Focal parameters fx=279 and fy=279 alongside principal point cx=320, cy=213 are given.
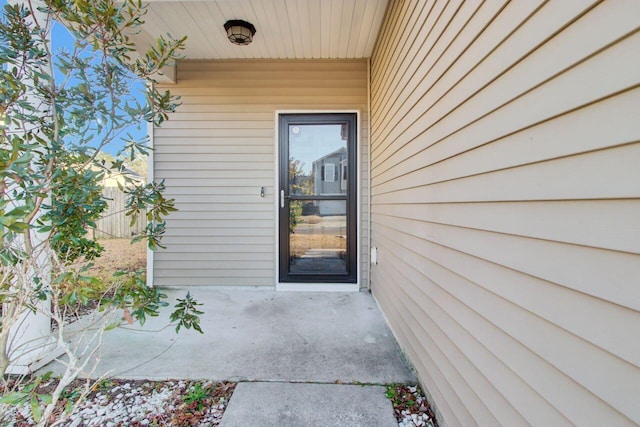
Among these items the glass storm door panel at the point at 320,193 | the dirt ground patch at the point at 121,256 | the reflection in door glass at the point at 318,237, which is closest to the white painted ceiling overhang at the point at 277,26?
the glass storm door panel at the point at 320,193

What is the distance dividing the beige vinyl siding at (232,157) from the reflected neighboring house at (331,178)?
238 millimetres

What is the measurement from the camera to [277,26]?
2.69 m

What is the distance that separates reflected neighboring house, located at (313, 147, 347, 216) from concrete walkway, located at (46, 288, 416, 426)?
113 centimetres

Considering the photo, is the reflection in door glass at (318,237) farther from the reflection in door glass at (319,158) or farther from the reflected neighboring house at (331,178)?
the reflection in door glass at (319,158)

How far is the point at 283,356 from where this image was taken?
6.33ft

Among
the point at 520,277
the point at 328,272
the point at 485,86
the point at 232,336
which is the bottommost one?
the point at 232,336

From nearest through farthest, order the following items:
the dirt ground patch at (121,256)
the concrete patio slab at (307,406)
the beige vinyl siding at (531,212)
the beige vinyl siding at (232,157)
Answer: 1. the beige vinyl siding at (531,212)
2. the concrete patio slab at (307,406)
3. the beige vinyl siding at (232,157)
4. the dirt ground patch at (121,256)

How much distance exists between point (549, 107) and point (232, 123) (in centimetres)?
320

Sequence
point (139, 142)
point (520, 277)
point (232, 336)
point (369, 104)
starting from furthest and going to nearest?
point (369, 104), point (232, 336), point (139, 142), point (520, 277)

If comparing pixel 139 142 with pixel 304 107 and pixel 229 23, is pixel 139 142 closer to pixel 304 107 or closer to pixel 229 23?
pixel 229 23

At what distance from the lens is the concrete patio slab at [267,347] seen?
1.74 metres

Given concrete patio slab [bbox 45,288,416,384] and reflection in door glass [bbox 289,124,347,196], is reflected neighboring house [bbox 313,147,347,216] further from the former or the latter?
concrete patio slab [bbox 45,288,416,384]

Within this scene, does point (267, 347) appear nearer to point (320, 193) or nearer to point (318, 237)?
point (318, 237)

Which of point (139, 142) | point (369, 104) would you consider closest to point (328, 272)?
point (369, 104)
